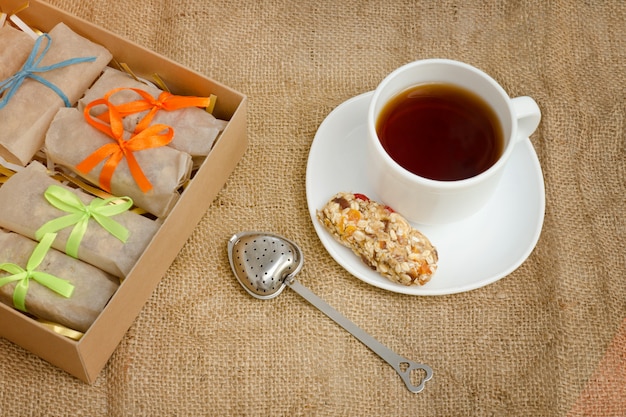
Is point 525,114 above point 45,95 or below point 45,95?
below

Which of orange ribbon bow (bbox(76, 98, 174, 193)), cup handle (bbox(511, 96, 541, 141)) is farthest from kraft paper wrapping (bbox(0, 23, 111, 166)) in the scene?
cup handle (bbox(511, 96, 541, 141))

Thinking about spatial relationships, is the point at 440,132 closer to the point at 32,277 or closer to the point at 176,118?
the point at 176,118

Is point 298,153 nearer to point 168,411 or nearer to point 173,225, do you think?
point 173,225

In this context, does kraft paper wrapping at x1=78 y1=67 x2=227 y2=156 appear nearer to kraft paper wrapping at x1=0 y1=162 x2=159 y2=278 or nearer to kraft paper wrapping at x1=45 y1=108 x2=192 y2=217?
kraft paper wrapping at x1=45 y1=108 x2=192 y2=217

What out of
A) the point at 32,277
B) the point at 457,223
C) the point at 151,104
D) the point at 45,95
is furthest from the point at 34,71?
the point at 457,223

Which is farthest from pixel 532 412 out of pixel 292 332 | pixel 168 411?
pixel 168 411

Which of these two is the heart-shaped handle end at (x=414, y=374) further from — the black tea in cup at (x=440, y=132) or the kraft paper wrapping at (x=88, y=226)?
the kraft paper wrapping at (x=88, y=226)
